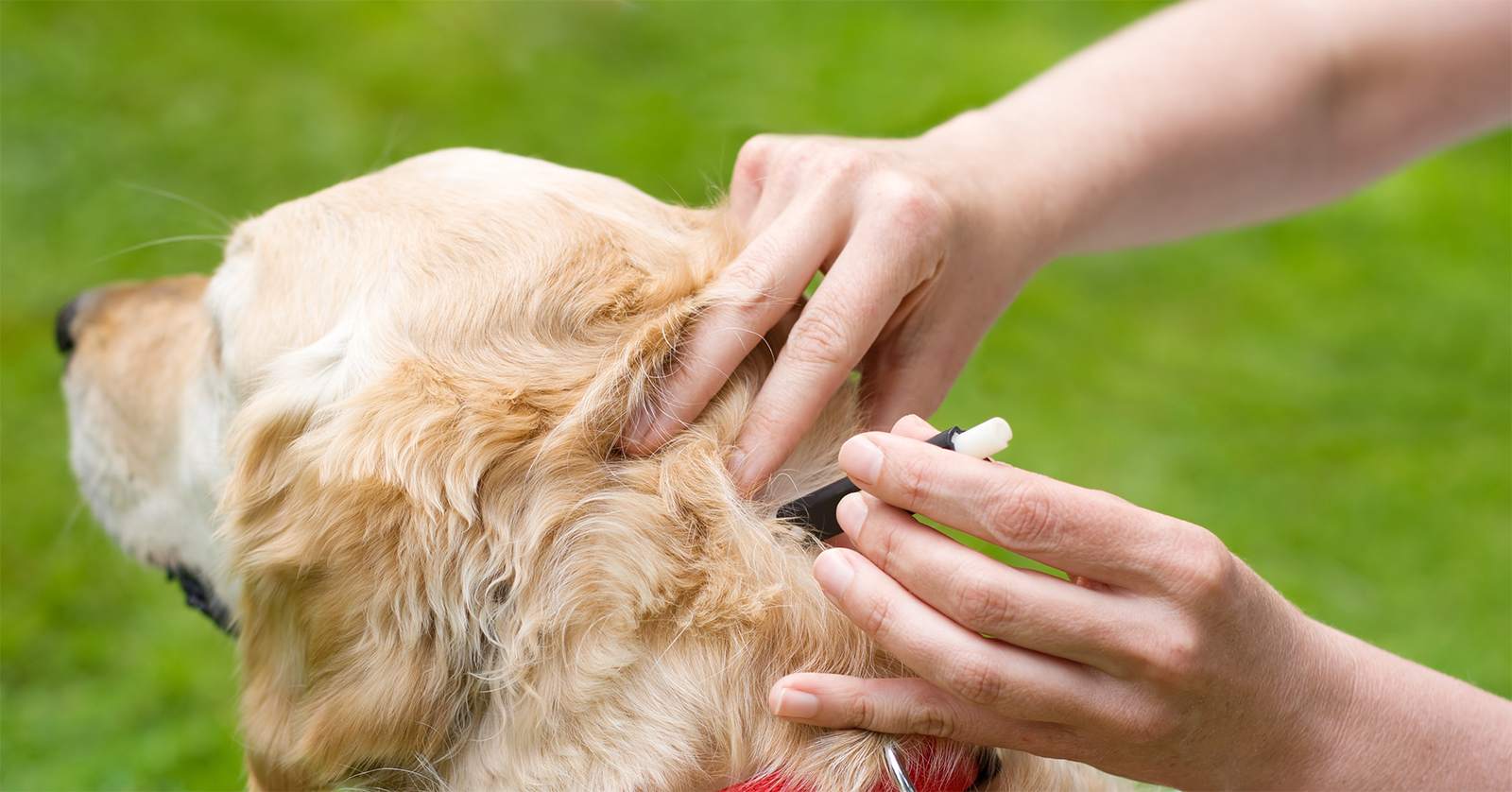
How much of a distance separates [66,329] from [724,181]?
2.16 metres

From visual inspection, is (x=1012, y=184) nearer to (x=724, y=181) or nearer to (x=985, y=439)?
(x=985, y=439)

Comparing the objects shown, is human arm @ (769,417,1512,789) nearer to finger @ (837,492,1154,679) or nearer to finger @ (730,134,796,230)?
finger @ (837,492,1154,679)

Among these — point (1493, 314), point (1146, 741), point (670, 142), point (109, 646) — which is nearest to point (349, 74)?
point (670, 142)

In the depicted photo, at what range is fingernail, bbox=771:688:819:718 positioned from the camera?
1.40m

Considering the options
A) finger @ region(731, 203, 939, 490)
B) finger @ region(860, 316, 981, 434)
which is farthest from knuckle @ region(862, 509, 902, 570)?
finger @ region(860, 316, 981, 434)

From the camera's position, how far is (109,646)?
11.3 ft

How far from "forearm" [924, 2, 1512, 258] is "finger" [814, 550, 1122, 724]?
1002mm

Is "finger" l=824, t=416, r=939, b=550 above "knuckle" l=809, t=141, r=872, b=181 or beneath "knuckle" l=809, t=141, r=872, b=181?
beneath

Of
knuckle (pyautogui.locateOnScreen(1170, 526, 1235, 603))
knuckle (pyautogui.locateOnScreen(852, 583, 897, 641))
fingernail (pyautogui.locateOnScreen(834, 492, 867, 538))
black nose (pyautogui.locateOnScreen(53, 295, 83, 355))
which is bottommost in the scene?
black nose (pyautogui.locateOnScreen(53, 295, 83, 355))

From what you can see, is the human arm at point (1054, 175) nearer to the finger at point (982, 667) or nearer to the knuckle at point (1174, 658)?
the finger at point (982, 667)

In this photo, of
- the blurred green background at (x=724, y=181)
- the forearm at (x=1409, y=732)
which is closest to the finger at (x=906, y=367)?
the forearm at (x=1409, y=732)

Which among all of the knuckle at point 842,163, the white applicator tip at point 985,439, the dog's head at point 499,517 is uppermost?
the knuckle at point 842,163

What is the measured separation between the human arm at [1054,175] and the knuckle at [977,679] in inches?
17.1

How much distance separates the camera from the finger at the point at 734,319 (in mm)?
1611
